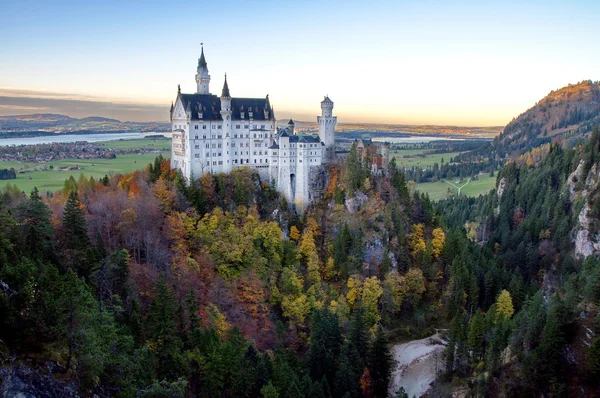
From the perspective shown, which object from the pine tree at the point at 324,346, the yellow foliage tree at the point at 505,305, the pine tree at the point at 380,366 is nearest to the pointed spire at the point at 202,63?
the pine tree at the point at 324,346

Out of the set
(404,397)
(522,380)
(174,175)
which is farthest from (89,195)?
(522,380)

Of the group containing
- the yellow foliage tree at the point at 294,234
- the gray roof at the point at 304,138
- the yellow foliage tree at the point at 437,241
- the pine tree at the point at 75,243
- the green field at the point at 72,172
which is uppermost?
the gray roof at the point at 304,138

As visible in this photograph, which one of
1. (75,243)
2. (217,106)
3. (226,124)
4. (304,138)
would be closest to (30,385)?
(75,243)

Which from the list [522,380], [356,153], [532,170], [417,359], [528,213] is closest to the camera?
[522,380]

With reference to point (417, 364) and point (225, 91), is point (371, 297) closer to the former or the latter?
point (417, 364)

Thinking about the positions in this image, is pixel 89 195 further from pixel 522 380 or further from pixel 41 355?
pixel 522 380

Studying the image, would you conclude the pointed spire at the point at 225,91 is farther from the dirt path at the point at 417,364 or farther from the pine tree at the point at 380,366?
the dirt path at the point at 417,364

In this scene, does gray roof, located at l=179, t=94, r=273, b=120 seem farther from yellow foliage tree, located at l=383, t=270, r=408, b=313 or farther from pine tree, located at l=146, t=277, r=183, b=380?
pine tree, located at l=146, t=277, r=183, b=380
